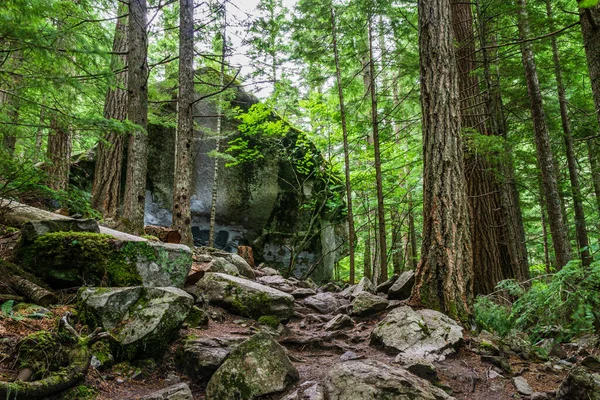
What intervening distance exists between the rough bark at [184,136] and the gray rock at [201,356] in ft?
13.1

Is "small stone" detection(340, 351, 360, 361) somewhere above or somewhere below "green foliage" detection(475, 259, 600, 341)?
below

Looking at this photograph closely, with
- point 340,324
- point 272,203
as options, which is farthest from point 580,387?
point 272,203

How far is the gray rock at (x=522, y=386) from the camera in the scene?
2926 mm

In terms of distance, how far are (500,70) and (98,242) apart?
1011 centimetres

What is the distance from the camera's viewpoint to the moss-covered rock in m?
3.93

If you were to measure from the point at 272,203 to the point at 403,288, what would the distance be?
770 cm

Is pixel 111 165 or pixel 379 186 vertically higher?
pixel 111 165

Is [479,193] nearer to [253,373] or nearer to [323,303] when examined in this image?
[323,303]

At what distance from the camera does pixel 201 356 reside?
10.3ft

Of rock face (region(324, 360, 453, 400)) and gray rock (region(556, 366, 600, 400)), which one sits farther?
rock face (region(324, 360, 453, 400))

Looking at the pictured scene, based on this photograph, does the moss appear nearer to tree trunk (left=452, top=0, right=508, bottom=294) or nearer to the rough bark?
the rough bark

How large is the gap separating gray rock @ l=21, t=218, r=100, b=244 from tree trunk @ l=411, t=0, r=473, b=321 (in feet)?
15.4

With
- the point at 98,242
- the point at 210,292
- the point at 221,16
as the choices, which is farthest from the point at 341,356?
the point at 221,16

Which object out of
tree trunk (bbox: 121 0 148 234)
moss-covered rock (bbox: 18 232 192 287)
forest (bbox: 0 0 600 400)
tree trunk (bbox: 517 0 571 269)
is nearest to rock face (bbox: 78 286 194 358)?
forest (bbox: 0 0 600 400)
